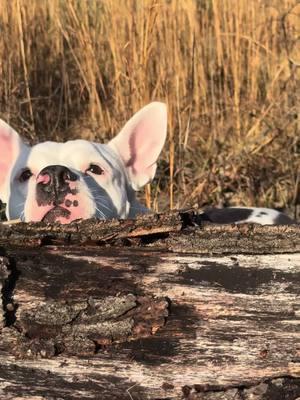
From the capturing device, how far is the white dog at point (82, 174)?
2285mm

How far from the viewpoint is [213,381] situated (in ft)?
5.13

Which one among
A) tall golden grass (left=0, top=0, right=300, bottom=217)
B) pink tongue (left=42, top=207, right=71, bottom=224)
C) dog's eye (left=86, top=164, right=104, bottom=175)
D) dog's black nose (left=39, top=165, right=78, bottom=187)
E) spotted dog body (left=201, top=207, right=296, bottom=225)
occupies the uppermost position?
tall golden grass (left=0, top=0, right=300, bottom=217)

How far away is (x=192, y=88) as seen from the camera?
13.6ft

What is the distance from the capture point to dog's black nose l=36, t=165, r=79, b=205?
227 cm

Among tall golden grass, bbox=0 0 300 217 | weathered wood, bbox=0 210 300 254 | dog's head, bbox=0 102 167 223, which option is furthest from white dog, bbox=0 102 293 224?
tall golden grass, bbox=0 0 300 217

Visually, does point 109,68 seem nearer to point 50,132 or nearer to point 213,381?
point 50,132

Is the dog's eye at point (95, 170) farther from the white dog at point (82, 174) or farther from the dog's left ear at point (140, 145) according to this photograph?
the dog's left ear at point (140, 145)

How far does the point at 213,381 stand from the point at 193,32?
287 cm

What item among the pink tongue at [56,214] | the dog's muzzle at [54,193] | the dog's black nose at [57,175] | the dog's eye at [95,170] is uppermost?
the dog's eye at [95,170]

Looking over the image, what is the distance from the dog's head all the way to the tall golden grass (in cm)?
91

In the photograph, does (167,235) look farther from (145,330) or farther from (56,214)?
(56,214)

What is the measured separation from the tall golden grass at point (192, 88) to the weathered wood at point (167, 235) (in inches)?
82.9

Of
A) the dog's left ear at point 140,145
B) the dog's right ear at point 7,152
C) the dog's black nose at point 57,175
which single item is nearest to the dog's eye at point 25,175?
the dog's right ear at point 7,152

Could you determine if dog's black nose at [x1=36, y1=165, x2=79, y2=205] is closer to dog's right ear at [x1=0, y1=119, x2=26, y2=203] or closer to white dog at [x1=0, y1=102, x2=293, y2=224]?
white dog at [x1=0, y1=102, x2=293, y2=224]
